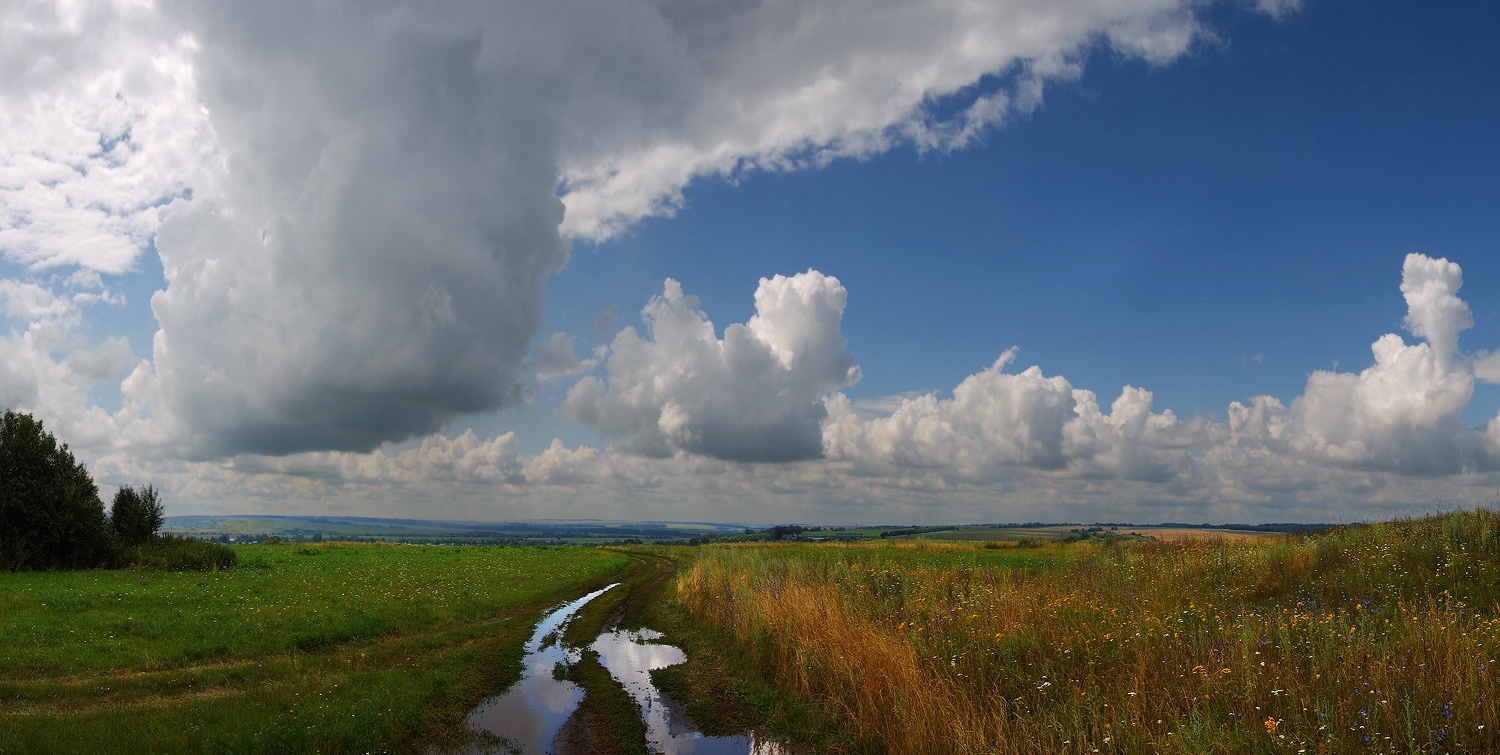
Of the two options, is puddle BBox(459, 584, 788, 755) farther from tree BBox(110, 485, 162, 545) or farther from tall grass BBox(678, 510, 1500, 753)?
tree BBox(110, 485, 162, 545)

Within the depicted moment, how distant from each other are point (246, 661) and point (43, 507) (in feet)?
107

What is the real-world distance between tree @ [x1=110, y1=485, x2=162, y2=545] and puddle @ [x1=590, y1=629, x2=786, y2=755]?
38.4 metres

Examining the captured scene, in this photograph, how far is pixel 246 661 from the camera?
693 inches

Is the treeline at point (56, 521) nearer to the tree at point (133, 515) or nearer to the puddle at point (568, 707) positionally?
the tree at point (133, 515)

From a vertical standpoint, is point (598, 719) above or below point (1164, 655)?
below

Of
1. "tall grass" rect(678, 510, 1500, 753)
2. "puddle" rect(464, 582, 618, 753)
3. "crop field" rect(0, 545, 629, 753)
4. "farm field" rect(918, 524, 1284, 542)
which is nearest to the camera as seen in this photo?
"tall grass" rect(678, 510, 1500, 753)

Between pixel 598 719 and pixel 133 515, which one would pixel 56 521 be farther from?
pixel 598 719

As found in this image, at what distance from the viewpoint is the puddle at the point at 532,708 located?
1265cm

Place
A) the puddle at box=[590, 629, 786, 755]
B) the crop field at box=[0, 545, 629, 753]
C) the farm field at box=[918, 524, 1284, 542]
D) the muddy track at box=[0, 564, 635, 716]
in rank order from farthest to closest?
1. the farm field at box=[918, 524, 1284, 542]
2. the muddy track at box=[0, 564, 635, 716]
3. the puddle at box=[590, 629, 786, 755]
4. the crop field at box=[0, 545, 629, 753]

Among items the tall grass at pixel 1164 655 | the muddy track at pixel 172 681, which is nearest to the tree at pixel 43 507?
the muddy track at pixel 172 681

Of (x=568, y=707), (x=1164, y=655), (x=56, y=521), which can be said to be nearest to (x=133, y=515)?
(x=56, y=521)

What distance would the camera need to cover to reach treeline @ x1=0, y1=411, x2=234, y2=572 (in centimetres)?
3634

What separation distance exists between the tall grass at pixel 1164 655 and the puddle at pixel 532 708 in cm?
496

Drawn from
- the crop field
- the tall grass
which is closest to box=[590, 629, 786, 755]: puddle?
the tall grass
